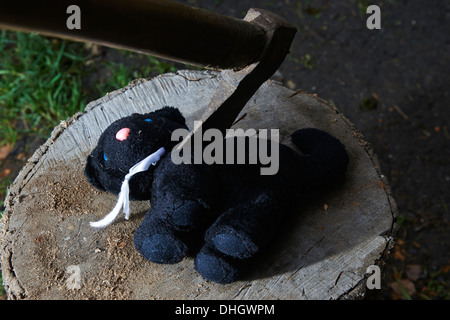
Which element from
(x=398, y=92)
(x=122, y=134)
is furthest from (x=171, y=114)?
(x=398, y=92)

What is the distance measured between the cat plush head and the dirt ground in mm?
1583

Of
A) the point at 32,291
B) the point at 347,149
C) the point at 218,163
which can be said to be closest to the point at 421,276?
the point at 347,149

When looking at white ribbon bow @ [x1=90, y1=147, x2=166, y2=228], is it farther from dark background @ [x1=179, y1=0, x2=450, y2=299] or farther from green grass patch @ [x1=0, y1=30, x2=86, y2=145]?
dark background @ [x1=179, y1=0, x2=450, y2=299]

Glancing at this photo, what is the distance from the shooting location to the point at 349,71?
10.8 feet

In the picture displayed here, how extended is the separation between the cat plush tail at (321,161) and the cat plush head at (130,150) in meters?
0.48

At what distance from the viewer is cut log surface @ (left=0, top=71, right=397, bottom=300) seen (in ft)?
5.04

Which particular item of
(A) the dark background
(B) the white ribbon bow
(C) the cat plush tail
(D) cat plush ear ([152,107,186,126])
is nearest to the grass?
(A) the dark background

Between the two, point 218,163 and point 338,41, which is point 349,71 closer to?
point 338,41

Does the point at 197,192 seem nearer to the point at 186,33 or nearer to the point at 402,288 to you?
the point at 186,33

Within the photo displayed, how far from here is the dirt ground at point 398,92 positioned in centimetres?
268

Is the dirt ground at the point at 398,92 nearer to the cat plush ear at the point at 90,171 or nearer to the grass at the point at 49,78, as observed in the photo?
the grass at the point at 49,78

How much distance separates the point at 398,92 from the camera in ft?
10.5

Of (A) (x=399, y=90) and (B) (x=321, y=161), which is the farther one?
(A) (x=399, y=90)

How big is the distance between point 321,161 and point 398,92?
1804mm
